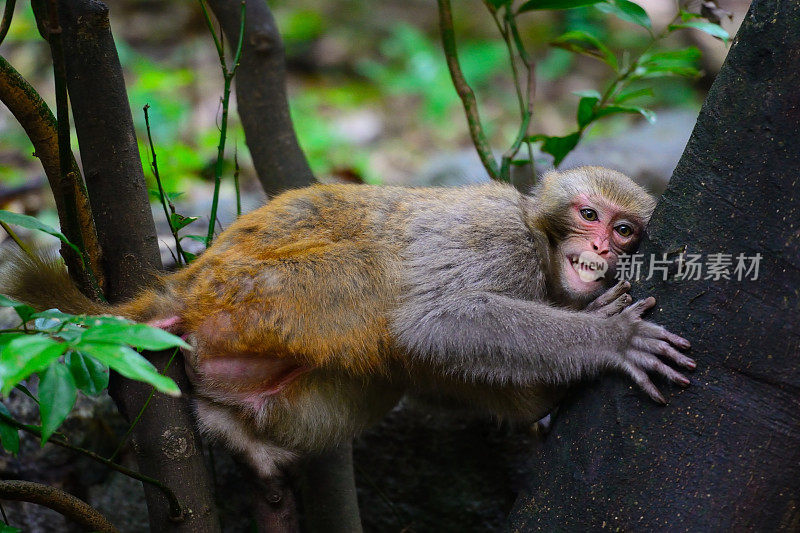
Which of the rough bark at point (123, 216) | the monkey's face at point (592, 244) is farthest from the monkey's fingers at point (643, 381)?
the rough bark at point (123, 216)

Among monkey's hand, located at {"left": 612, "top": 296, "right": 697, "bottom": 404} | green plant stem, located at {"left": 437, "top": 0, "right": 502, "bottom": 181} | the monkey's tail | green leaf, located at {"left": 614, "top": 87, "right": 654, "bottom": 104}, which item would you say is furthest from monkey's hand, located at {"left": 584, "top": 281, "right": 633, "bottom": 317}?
the monkey's tail

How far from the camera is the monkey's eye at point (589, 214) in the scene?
3.00m

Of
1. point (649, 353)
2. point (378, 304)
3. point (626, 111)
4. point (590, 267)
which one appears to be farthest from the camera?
point (626, 111)

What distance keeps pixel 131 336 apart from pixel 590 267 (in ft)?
6.12

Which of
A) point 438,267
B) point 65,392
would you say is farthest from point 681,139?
point 65,392

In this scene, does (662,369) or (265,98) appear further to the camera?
(265,98)

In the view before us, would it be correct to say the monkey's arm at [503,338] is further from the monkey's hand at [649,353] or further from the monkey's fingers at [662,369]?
the monkey's fingers at [662,369]

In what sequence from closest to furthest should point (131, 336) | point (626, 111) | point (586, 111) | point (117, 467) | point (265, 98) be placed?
point (131, 336)
point (117, 467)
point (626, 111)
point (586, 111)
point (265, 98)

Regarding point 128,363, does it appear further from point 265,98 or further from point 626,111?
point 626,111

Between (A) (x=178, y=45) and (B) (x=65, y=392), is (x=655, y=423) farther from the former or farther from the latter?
(A) (x=178, y=45)

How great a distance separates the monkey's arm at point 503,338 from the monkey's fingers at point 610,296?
5cm

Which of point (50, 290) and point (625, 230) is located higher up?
point (50, 290)

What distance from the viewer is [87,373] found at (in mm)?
2021

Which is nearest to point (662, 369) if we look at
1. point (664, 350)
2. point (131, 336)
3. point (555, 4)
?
point (664, 350)
